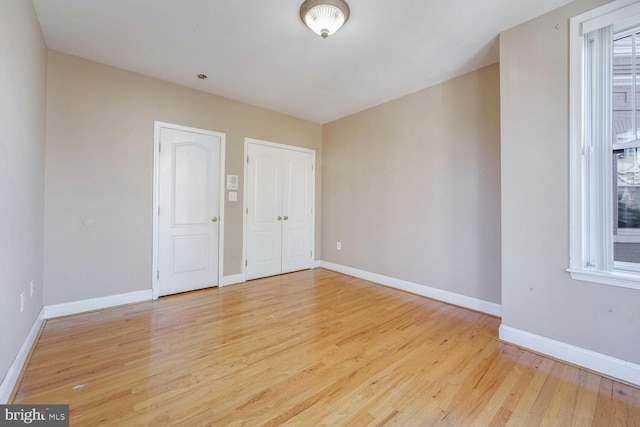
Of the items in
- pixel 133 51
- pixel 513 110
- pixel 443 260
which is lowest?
pixel 443 260

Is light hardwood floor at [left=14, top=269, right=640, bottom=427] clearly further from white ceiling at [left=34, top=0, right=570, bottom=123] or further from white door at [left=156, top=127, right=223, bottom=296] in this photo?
white ceiling at [left=34, top=0, right=570, bottom=123]

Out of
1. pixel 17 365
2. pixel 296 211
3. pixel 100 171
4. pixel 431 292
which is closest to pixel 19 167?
pixel 100 171

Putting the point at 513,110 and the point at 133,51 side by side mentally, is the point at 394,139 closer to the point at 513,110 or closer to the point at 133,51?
the point at 513,110

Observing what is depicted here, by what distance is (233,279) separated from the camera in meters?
3.83

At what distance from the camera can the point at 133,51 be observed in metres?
2.62

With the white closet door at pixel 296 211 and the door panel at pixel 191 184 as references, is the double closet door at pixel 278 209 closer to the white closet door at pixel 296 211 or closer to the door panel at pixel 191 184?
the white closet door at pixel 296 211

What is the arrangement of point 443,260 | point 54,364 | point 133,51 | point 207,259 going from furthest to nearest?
point 207,259, point 443,260, point 133,51, point 54,364

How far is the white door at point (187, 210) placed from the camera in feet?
10.7

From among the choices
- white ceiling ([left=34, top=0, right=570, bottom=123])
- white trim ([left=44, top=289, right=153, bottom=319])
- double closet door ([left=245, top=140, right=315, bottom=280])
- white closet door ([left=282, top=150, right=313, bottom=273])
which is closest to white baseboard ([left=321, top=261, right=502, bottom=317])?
white closet door ([left=282, top=150, right=313, bottom=273])

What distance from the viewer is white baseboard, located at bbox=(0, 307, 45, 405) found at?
1.47 metres

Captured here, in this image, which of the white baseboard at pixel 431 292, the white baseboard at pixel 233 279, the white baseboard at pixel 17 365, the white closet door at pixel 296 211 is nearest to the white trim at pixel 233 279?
the white baseboard at pixel 233 279

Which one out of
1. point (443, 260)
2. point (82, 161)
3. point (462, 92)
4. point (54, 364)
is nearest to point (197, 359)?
point (54, 364)

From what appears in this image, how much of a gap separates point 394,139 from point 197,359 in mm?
3392

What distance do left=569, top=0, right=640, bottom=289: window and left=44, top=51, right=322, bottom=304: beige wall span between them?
3.88 meters
